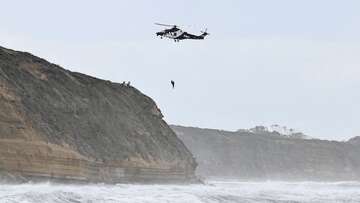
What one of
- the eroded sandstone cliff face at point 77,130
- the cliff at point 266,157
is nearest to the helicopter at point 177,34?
the eroded sandstone cliff face at point 77,130

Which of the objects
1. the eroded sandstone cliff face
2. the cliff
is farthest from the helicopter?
the cliff

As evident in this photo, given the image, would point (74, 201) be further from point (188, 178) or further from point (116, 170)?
point (188, 178)

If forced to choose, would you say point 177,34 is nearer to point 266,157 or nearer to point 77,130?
point 77,130

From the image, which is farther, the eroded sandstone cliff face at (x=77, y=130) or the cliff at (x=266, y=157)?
the cliff at (x=266, y=157)

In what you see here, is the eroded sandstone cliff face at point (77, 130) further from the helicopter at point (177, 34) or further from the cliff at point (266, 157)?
the cliff at point (266, 157)

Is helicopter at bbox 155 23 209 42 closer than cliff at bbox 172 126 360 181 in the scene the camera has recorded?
Yes

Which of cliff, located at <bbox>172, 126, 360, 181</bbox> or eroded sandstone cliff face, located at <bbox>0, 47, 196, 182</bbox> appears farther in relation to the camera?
cliff, located at <bbox>172, 126, 360, 181</bbox>

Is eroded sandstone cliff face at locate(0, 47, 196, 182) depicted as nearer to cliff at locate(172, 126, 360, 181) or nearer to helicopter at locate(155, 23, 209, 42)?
helicopter at locate(155, 23, 209, 42)
